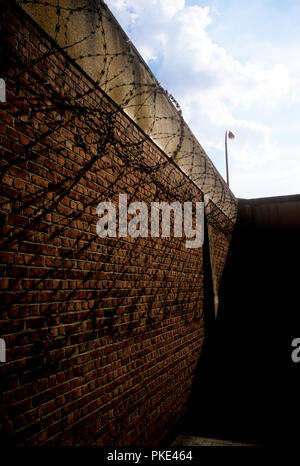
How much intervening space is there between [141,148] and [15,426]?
8.75 ft

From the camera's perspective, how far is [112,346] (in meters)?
2.45

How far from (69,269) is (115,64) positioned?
1910 millimetres

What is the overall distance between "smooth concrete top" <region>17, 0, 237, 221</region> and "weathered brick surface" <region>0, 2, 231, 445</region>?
10 centimetres

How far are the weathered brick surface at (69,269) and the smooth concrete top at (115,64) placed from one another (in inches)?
4.0

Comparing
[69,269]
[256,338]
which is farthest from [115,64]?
[256,338]

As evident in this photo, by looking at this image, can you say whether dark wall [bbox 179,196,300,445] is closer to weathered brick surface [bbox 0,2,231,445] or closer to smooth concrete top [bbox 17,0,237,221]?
weathered brick surface [bbox 0,2,231,445]

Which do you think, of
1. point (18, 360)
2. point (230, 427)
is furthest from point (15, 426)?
point (230, 427)

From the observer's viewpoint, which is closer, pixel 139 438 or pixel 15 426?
pixel 15 426

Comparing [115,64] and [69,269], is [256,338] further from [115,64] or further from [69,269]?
[115,64]

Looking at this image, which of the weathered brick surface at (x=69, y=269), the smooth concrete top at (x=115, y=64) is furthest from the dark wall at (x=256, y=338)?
the smooth concrete top at (x=115, y=64)

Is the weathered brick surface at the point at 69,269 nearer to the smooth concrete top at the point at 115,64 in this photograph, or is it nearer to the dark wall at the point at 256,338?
the smooth concrete top at the point at 115,64

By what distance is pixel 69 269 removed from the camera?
2.00 m

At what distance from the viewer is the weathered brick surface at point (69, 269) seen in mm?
1605

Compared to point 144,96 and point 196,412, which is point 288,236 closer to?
point 196,412
